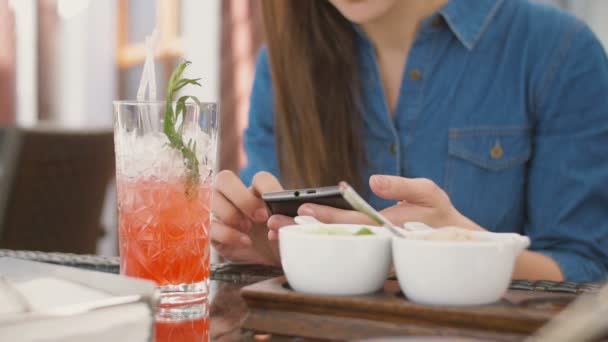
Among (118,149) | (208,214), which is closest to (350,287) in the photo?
(208,214)

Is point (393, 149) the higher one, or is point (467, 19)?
point (467, 19)

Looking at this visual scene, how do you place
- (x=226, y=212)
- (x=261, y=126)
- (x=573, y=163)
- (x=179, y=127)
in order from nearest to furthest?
(x=179, y=127) < (x=226, y=212) < (x=573, y=163) < (x=261, y=126)

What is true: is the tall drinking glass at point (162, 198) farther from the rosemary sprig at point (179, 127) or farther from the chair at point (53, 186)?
the chair at point (53, 186)

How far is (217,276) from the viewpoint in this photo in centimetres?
108

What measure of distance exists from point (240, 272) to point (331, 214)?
183mm

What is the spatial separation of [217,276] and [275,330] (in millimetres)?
342

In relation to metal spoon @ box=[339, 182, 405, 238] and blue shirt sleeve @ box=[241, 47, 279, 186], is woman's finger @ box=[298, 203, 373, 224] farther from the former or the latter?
blue shirt sleeve @ box=[241, 47, 279, 186]

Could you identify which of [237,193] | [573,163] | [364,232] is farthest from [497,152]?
[364,232]

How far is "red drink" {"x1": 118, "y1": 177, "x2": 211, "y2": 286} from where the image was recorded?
2.83 ft

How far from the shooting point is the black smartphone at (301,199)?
958 mm

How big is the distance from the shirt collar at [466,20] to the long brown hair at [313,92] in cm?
26

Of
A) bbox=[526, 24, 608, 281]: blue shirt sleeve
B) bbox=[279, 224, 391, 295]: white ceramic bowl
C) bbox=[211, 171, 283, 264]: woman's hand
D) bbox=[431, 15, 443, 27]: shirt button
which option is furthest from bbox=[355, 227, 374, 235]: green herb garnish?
bbox=[431, 15, 443, 27]: shirt button

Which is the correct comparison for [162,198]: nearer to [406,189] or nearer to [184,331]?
[184,331]

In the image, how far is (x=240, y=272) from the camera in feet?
3.54
